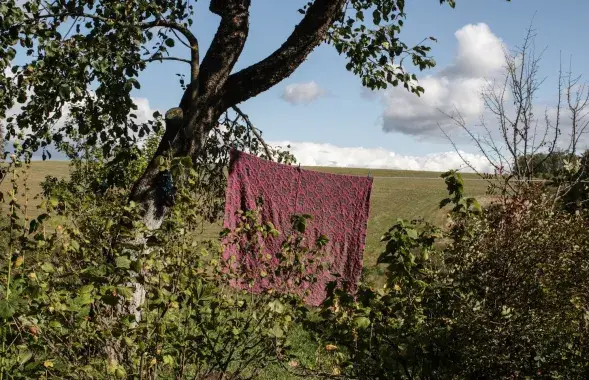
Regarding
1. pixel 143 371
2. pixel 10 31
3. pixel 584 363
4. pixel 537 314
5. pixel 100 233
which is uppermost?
pixel 10 31

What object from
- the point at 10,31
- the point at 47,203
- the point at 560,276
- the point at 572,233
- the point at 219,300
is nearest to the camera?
the point at 47,203

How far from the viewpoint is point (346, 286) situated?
8.58 ft

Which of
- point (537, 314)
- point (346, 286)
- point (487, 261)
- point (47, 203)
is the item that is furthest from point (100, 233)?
point (537, 314)

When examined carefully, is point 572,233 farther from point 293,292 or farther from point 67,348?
point 67,348

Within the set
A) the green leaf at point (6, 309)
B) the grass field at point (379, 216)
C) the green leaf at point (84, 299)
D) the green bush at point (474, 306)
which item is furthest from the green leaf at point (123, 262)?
the grass field at point (379, 216)

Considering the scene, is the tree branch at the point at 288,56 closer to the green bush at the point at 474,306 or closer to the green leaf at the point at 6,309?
the green bush at the point at 474,306

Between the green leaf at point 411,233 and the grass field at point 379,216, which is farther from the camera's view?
the grass field at point 379,216

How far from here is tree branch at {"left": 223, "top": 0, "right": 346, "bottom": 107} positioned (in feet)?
14.7

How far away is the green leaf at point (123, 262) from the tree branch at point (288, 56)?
7.85 feet

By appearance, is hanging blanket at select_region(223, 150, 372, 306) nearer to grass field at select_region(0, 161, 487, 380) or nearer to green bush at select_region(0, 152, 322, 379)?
grass field at select_region(0, 161, 487, 380)

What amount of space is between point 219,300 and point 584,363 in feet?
6.10

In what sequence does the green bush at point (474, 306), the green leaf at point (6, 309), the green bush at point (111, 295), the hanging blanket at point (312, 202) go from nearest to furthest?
1. the green leaf at point (6, 309)
2. the green bush at point (111, 295)
3. the green bush at point (474, 306)
4. the hanging blanket at point (312, 202)

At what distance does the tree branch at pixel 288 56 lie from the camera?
14.7ft

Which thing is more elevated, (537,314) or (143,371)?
(537,314)
